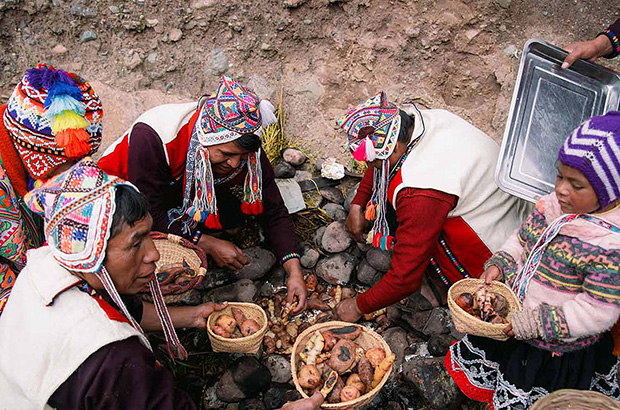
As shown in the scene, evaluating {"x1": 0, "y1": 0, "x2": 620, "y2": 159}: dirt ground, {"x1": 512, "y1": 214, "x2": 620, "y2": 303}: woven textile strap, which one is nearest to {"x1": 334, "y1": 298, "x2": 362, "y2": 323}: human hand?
{"x1": 512, "y1": 214, "x2": 620, "y2": 303}: woven textile strap

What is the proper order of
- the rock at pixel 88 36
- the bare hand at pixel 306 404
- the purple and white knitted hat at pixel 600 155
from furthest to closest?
the rock at pixel 88 36 < the bare hand at pixel 306 404 < the purple and white knitted hat at pixel 600 155

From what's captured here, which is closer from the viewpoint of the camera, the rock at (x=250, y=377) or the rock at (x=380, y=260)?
the rock at (x=250, y=377)

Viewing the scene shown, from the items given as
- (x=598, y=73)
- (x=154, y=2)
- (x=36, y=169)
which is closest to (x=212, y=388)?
(x=36, y=169)

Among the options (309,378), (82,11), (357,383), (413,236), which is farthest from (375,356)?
(82,11)

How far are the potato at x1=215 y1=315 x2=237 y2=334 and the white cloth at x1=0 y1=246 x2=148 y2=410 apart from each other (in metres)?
0.69

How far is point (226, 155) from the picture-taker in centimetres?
310

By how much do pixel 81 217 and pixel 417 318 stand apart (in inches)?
89.8

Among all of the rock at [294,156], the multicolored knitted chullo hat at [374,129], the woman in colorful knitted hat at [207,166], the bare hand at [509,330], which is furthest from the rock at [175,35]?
the bare hand at [509,330]

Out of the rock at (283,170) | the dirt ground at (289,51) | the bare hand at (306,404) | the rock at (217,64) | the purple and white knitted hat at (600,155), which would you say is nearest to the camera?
the purple and white knitted hat at (600,155)

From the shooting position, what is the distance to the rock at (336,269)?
371cm

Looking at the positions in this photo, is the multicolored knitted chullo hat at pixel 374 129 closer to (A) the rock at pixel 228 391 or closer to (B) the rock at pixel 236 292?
(B) the rock at pixel 236 292

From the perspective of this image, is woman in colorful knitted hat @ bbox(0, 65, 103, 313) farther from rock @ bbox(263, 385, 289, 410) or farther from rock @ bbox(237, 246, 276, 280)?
rock @ bbox(263, 385, 289, 410)

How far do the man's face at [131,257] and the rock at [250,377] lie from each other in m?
1.09

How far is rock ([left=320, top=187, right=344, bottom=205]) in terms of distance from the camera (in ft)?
13.6
